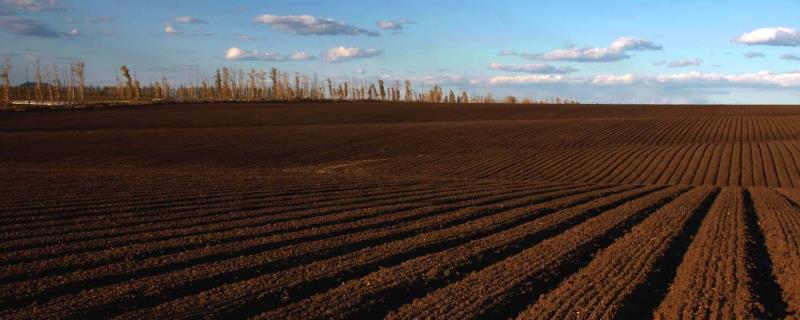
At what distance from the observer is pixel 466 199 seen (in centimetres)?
1509

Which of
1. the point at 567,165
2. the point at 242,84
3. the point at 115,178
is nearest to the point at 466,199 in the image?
the point at 115,178

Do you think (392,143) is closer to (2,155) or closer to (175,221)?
(2,155)

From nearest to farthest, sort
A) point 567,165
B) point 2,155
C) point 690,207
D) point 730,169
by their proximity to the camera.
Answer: point 690,207 < point 730,169 < point 567,165 < point 2,155

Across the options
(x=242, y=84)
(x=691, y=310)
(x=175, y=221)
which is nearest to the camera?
(x=691, y=310)

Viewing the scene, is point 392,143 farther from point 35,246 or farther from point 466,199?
point 35,246

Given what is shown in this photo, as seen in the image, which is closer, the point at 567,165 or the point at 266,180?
the point at 266,180

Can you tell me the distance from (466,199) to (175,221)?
22.2ft

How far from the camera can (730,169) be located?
24609 mm

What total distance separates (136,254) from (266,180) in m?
10.4

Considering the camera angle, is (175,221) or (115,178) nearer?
(175,221)

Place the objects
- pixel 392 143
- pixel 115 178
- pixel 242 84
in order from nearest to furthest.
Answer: pixel 115 178 → pixel 392 143 → pixel 242 84

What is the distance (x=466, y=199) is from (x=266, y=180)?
681cm

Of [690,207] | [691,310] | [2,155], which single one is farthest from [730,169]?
[2,155]

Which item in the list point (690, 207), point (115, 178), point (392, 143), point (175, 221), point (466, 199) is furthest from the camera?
point (392, 143)
